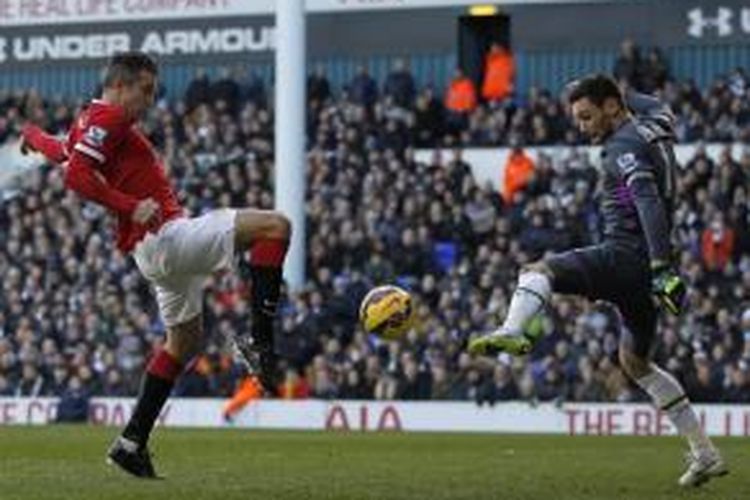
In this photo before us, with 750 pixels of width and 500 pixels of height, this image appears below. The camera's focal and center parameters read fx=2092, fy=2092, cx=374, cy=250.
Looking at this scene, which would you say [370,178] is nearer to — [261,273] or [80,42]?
[80,42]

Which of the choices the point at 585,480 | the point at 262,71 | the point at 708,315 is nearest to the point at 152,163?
the point at 585,480

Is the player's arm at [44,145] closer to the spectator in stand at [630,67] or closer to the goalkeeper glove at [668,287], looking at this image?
the goalkeeper glove at [668,287]

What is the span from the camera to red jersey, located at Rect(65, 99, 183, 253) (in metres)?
12.6

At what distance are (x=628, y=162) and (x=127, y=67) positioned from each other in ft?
10.3

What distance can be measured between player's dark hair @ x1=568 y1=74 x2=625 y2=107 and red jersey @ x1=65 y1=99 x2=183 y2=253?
2.58 metres

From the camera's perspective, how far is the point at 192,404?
2986cm

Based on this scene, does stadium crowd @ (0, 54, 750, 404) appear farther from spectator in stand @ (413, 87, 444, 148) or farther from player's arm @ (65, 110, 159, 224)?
player's arm @ (65, 110, 159, 224)

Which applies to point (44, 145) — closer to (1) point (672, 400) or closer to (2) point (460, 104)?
(1) point (672, 400)

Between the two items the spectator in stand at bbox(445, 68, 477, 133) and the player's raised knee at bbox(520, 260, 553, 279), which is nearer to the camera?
the player's raised knee at bbox(520, 260, 553, 279)

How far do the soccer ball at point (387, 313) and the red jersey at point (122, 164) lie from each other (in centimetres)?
148

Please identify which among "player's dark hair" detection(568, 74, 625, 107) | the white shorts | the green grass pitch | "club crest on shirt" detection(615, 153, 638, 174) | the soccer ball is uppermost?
"player's dark hair" detection(568, 74, 625, 107)

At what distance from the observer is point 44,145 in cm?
1338

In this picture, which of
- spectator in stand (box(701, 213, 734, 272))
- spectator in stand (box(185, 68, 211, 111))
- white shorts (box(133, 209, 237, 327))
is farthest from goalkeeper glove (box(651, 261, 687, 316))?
spectator in stand (box(185, 68, 211, 111))

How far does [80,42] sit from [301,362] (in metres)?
13.5
